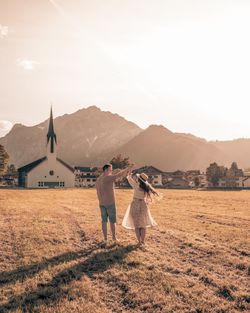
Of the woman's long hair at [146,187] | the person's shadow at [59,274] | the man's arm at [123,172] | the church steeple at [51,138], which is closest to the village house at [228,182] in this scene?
the church steeple at [51,138]

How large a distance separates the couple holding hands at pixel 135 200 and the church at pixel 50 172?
309 feet

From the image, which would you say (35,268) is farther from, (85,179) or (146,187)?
(85,179)

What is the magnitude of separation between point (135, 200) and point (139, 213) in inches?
21.8

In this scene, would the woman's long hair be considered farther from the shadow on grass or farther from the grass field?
the shadow on grass

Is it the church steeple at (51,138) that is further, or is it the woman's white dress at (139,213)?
the church steeple at (51,138)

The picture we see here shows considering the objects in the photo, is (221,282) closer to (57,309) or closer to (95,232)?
(57,309)

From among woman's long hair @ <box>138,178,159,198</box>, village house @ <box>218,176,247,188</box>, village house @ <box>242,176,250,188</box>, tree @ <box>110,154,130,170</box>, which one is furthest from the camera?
village house @ <box>242,176,250,188</box>

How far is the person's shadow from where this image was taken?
7.19 meters

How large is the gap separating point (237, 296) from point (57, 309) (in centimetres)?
391

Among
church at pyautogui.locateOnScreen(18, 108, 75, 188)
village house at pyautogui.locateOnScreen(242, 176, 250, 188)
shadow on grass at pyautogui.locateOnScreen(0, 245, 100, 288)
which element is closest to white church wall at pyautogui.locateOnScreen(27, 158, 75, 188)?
church at pyautogui.locateOnScreen(18, 108, 75, 188)

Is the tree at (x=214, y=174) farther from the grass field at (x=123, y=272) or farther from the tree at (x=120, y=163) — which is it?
the grass field at (x=123, y=272)

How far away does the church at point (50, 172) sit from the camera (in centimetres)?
10469

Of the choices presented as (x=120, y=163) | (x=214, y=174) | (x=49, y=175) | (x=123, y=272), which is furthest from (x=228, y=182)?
(x=123, y=272)

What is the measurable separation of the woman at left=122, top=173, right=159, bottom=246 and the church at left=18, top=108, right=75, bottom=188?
94.8 meters
